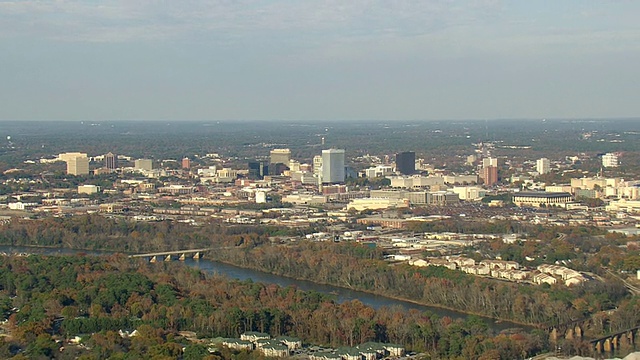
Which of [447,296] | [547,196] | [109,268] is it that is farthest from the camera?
[547,196]

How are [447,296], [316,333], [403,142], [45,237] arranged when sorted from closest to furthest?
[316,333] → [447,296] → [45,237] → [403,142]

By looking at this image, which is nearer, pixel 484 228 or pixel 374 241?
pixel 374 241

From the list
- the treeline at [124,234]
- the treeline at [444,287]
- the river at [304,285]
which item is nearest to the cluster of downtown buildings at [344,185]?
the treeline at [124,234]

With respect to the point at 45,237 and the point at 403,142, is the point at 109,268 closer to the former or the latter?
the point at 45,237

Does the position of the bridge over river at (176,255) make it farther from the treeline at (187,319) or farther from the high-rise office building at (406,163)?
the high-rise office building at (406,163)

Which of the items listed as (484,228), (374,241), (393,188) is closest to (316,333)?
(374,241)

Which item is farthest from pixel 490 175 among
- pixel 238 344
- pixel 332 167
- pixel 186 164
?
pixel 238 344

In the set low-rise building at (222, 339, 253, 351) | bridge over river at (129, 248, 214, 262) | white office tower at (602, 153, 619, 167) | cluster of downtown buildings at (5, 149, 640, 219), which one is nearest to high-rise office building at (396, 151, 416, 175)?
cluster of downtown buildings at (5, 149, 640, 219)
